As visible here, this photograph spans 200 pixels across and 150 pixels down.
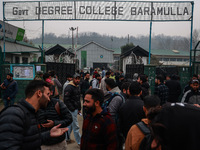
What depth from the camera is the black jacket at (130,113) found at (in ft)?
11.2

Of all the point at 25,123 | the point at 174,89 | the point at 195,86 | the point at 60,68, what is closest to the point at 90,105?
the point at 25,123

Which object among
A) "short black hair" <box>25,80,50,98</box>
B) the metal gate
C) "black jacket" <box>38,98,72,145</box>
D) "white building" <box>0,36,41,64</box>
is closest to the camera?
"short black hair" <box>25,80,50,98</box>

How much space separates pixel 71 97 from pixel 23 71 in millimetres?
5843

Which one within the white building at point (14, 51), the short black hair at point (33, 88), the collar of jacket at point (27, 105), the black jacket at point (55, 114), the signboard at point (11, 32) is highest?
the signboard at point (11, 32)

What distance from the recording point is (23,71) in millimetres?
10125

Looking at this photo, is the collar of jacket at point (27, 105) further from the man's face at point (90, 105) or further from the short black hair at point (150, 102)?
the short black hair at point (150, 102)

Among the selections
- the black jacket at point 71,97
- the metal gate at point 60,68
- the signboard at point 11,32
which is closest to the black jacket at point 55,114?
the black jacket at point 71,97

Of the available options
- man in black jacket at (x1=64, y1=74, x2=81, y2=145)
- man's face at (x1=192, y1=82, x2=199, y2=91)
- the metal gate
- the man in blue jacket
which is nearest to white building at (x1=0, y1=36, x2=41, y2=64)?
the metal gate

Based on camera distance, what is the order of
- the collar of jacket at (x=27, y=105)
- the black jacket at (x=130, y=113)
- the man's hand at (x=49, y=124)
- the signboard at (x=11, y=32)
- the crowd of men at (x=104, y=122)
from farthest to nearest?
the signboard at (x=11, y=32) < the black jacket at (x=130, y=113) < the man's hand at (x=49, y=124) < the collar of jacket at (x=27, y=105) < the crowd of men at (x=104, y=122)

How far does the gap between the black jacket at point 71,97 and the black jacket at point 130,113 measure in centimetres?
211

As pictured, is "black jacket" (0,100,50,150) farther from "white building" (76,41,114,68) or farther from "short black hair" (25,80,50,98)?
"white building" (76,41,114,68)

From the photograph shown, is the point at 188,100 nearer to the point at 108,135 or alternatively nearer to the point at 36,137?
the point at 108,135

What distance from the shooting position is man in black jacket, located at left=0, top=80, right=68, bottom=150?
172 centimetres

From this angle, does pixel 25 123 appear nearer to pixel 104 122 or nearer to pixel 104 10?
pixel 104 122
